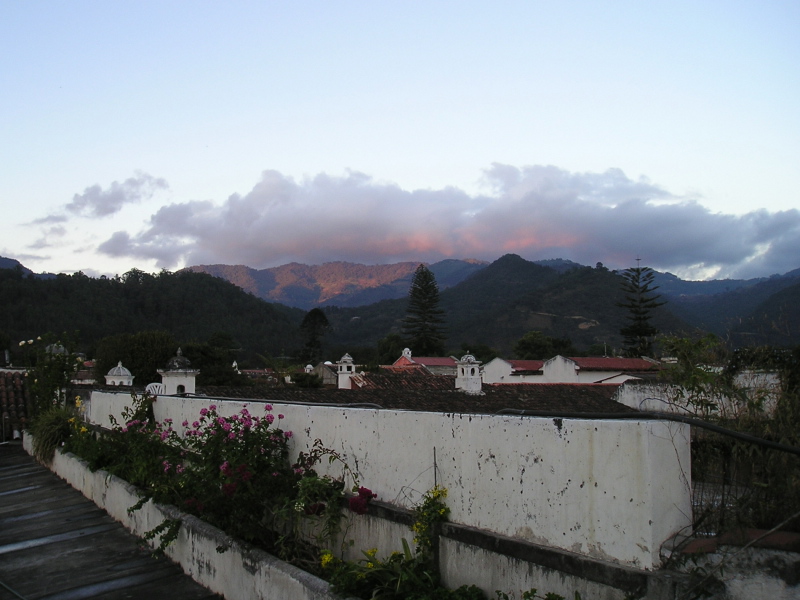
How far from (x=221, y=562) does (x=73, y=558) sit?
6.10 ft

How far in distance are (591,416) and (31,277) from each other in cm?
11115

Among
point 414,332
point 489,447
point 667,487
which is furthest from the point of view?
point 414,332

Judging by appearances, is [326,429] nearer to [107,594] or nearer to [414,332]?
[107,594]

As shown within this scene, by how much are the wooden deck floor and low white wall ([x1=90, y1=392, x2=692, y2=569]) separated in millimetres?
1783

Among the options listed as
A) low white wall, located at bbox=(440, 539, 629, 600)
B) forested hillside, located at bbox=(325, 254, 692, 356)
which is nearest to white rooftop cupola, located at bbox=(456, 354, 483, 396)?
low white wall, located at bbox=(440, 539, 629, 600)

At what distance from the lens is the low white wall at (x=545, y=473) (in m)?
2.62

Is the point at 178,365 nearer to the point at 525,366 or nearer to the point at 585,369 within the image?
the point at 585,369

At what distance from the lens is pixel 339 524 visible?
4238 mm

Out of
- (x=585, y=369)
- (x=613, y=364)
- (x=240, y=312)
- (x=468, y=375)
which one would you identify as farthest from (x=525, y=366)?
(x=240, y=312)

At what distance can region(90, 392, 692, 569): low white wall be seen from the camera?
262 centimetres

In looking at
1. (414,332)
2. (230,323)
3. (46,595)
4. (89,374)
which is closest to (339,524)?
(46,595)

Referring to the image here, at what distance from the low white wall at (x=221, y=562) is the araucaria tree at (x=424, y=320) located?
6244cm

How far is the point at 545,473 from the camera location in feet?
9.91

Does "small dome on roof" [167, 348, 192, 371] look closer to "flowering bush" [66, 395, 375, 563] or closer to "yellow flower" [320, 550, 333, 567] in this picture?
"flowering bush" [66, 395, 375, 563]
